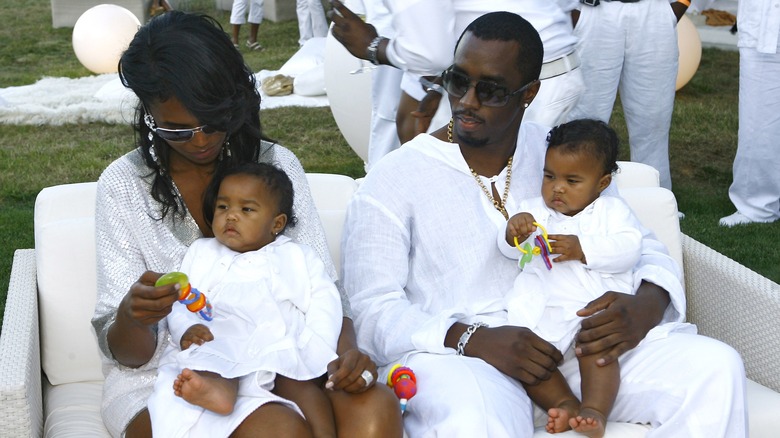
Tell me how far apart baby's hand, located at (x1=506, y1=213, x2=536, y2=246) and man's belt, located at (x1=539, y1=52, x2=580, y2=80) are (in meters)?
1.46

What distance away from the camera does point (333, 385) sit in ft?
8.96

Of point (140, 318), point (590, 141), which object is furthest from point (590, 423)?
point (140, 318)

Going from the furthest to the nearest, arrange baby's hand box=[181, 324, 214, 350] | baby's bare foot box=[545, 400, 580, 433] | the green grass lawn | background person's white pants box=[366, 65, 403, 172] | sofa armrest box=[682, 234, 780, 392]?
the green grass lawn, background person's white pants box=[366, 65, 403, 172], sofa armrest box=[682, 234, 780, 392], baby's bare foot box=[545, 400, 580, 433], baby's hand box=[181, 324, 214, 350]

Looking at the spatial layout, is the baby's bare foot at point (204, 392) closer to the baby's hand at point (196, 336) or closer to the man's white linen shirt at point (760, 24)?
the baby's hand at point (196, 336)

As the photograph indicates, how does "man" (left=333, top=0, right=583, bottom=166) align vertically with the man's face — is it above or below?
below

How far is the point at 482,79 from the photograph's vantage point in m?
3.34

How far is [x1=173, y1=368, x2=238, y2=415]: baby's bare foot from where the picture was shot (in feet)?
8.61

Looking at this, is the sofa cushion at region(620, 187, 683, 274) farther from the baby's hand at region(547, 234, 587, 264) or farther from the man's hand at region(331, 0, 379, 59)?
the man's hand at region(331, 0, 379, 59)

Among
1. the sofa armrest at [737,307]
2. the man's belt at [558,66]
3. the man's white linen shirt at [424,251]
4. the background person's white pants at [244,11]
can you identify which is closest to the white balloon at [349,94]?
the man's belt at [558,66]

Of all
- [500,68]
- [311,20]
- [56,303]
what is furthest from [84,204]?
[311,20]

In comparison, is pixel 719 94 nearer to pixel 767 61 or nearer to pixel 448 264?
pixel 767 61

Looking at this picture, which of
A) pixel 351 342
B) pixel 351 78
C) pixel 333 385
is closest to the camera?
pixel 333 385

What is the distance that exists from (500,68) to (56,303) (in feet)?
5.36

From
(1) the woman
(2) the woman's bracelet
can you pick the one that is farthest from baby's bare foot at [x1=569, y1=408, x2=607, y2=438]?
(1) the woman
